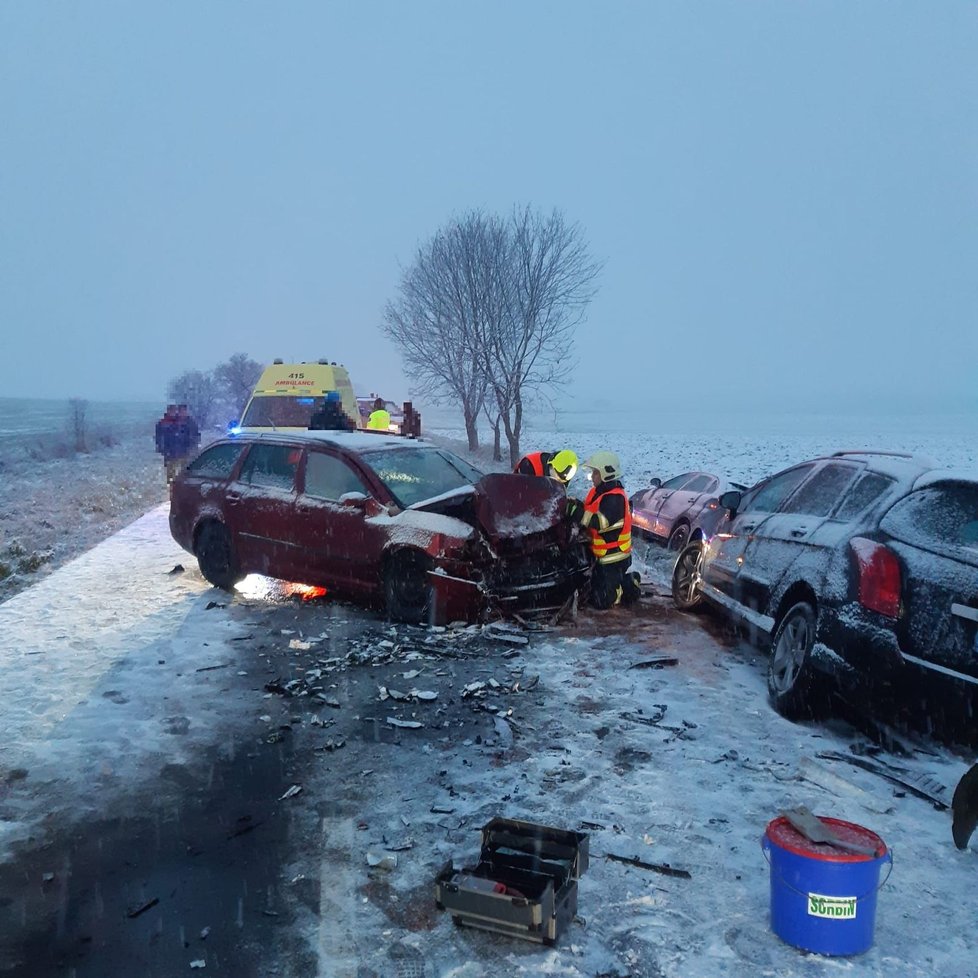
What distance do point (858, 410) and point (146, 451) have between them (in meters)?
79.6

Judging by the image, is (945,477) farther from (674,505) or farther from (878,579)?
(674,505)

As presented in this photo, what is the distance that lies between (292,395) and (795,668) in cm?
1205

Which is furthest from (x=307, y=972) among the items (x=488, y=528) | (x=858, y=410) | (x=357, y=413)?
(x=858, y=410)

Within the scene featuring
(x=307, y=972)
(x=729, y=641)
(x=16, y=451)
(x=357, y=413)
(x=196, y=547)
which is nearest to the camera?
(x=307, y=972)

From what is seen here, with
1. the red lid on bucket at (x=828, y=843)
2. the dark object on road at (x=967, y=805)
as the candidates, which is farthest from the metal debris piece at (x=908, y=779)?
the red lid on bucket at (x=828, y=843)

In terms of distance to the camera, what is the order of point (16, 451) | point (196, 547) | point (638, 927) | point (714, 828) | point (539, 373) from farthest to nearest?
point (16, 451) < point (539, 373) < point (196, 547) < point (714, 828) < point (638, 927)

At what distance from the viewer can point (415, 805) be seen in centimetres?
443

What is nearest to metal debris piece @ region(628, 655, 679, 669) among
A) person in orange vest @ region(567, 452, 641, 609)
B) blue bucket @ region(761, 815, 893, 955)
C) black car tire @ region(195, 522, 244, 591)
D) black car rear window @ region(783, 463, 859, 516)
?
person in orange vest @ region(567, 452, 641, 609)

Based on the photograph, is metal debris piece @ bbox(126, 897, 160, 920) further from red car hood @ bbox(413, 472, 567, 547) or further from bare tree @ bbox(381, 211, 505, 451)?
bare tree @ bbox(381, 211, 505, 451)

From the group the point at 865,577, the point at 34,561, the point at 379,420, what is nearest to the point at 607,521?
the point at 865,577

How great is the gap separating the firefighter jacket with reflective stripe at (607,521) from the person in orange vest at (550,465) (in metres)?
1.12

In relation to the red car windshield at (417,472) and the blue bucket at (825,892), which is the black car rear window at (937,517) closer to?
the blue bucket at (825,892)

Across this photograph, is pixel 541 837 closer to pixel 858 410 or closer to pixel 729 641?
pixel 729 641

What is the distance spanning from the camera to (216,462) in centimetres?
934
